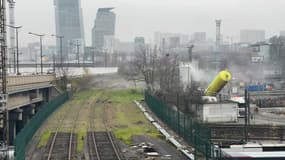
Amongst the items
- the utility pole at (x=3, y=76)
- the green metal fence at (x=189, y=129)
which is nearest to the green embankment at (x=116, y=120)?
the green metal fence at (x=189, y=129)

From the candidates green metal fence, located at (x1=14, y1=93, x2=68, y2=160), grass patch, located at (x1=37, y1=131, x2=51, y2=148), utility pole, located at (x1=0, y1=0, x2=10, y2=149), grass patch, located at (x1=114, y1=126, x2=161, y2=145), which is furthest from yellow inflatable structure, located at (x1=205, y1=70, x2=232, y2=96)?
utility pole, located at (x1=0, y1=0, x2=10, y2=149)

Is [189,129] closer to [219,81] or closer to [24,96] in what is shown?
[219,81]

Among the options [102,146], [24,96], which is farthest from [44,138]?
[24,96]

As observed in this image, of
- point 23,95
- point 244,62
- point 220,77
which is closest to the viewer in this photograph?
point 220,77

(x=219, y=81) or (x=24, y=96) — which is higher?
(x=219, y=81)

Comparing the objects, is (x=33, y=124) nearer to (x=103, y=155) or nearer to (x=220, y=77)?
(x=103, y=155)

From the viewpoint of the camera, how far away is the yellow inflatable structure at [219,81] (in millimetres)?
41625

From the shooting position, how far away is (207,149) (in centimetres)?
2106

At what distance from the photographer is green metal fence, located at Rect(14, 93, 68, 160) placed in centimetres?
2204

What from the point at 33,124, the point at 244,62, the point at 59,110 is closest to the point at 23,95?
the point at 59,110

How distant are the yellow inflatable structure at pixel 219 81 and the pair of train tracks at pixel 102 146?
1255 centimetres

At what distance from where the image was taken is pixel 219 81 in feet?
139

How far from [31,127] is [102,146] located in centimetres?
579

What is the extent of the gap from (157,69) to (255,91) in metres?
15.0
